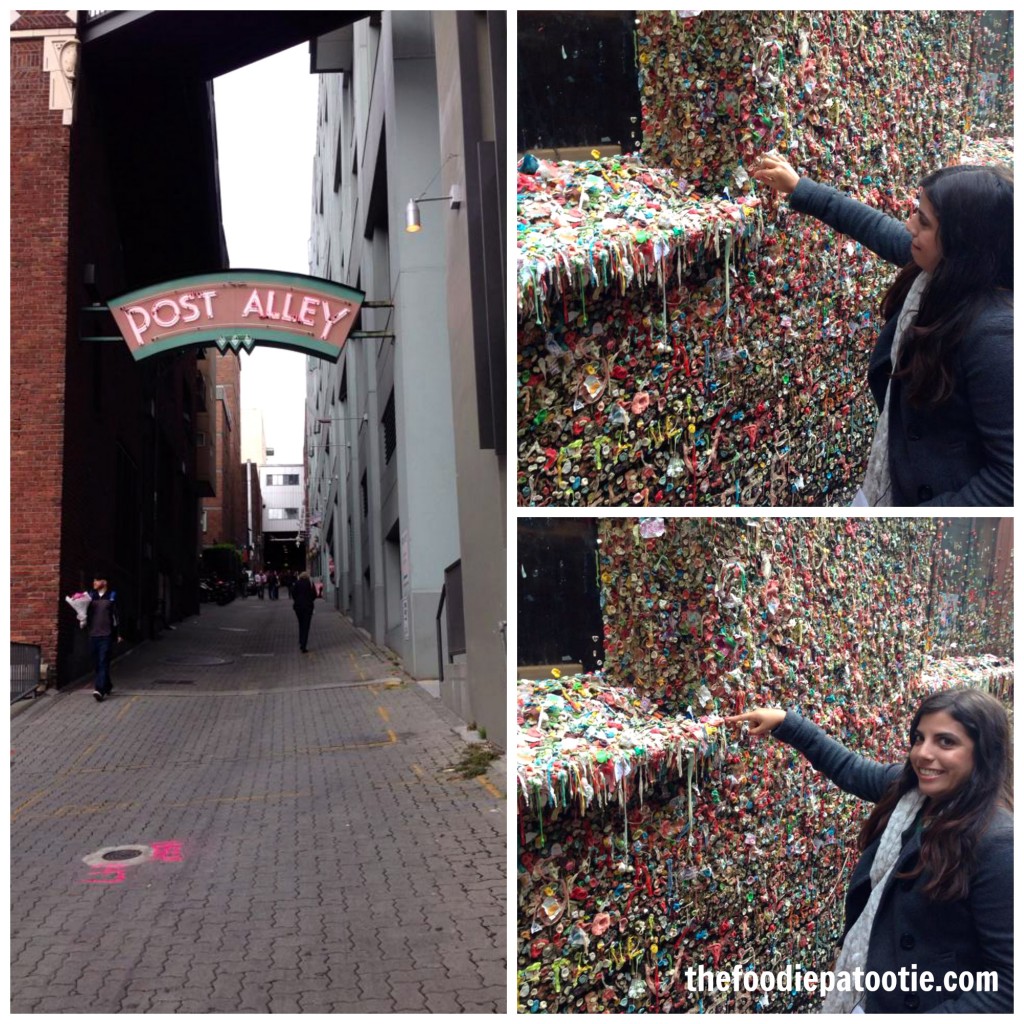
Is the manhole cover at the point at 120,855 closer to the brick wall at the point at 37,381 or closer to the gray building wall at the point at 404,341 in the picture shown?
the brick wall at the point at 37,381

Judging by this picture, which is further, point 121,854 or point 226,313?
point 226,313

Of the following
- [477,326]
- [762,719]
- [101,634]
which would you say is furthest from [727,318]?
[101,634]

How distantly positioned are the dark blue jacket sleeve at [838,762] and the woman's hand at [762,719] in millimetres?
21

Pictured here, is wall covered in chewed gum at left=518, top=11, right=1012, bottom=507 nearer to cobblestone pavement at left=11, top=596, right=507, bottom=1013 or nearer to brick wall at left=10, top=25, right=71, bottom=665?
cobblestone pavement at left=11, top=596, right=507, bottom=1013

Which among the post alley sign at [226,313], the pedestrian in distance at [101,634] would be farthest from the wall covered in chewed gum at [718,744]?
the pedestrian in distance at [101,634]

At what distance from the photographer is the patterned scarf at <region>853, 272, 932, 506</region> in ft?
11.4

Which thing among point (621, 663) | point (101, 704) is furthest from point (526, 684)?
point (101, 704)

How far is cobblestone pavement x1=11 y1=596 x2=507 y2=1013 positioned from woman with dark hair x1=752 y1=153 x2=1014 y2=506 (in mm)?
2912

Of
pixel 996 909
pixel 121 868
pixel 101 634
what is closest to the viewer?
pixel 996 909

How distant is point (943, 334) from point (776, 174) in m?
0.70

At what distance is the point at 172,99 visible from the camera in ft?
60.5

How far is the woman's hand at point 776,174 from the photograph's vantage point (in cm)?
353

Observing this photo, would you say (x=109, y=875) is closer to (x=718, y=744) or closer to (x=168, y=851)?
(x=168, y=851)

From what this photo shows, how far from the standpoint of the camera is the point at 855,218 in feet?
11.5
